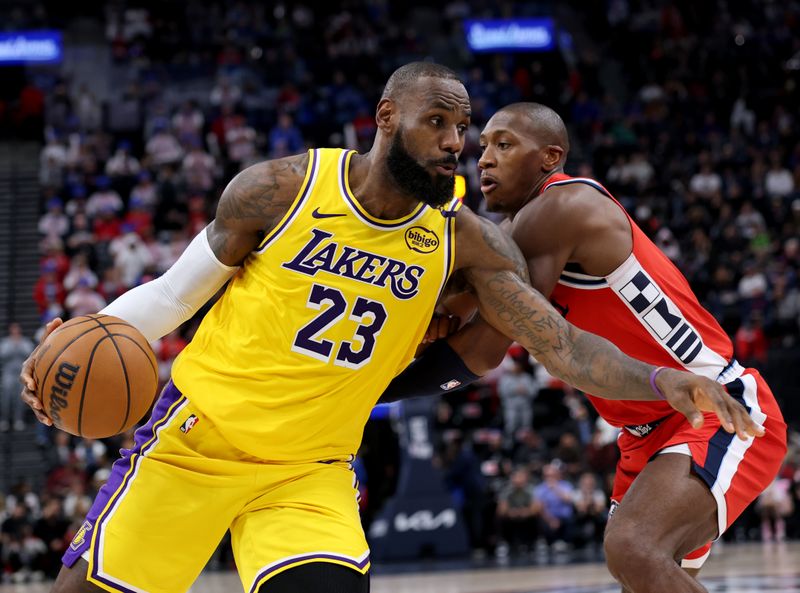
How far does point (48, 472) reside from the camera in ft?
45.5

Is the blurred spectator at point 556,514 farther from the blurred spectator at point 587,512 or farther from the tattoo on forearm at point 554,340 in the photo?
the tattoo on forearm at point 554,340

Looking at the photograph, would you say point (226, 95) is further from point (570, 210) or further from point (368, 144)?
point (570, 210)

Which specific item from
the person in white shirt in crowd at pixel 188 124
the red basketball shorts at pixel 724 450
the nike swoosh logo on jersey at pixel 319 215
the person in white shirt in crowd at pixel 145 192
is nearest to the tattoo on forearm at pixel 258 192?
the nike swoosh logo on jersey at pixel 319 215

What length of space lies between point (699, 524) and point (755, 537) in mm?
10604

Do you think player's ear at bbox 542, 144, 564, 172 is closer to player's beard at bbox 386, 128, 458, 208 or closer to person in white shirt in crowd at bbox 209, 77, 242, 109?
player's beard at bbox 386, 128, 458, 208

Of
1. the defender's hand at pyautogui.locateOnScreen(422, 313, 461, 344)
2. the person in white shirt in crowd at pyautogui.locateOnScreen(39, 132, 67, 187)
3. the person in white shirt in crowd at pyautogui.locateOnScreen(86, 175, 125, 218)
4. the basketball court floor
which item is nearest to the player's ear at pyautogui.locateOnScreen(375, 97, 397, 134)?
the defender's hand at pyautogui.locateOnScreen(422, 313, 461, 344)

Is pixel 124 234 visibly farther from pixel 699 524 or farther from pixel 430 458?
pixel 699 524

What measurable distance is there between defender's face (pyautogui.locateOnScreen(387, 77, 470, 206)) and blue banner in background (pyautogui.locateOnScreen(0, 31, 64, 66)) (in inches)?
781

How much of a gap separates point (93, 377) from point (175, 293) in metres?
0.50

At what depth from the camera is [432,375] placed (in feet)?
15.4

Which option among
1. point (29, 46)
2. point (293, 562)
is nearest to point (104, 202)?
point (29, 46)

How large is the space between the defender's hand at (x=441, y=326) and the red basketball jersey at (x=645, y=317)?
475 millimetres

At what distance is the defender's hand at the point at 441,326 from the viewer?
15.1ft

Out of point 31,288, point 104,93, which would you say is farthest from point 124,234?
point 104,93
